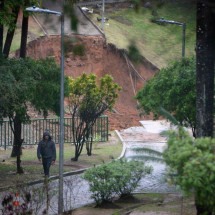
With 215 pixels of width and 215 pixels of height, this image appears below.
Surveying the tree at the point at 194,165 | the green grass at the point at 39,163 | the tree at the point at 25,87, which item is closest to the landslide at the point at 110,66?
the green grass at the point at 39,163

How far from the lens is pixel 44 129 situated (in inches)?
1576

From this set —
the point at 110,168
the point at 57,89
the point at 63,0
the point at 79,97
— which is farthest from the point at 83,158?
the point at 63,0

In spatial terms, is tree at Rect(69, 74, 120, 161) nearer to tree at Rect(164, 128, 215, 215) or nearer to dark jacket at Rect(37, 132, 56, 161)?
dark jacket at Rect(37, 132, 56, 161)

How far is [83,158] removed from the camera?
1294 inches

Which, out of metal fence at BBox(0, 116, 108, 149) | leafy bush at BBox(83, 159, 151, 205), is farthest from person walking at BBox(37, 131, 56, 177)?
metal fence at BBox(0, 116, 108, 149)

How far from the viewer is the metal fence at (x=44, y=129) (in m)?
37.8

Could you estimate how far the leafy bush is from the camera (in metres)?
20.1

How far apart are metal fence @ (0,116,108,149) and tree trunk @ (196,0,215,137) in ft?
72.4

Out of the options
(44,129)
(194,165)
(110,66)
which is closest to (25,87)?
(44,129)

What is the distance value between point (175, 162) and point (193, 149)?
273 mm

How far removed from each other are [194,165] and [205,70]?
7028mm

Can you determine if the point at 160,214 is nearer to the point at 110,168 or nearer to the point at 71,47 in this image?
the point at 110,168

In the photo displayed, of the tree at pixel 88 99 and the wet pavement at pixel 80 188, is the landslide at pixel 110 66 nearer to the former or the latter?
the wet pavement at pixel 80 188

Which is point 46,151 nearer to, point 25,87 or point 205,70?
point 25,87
